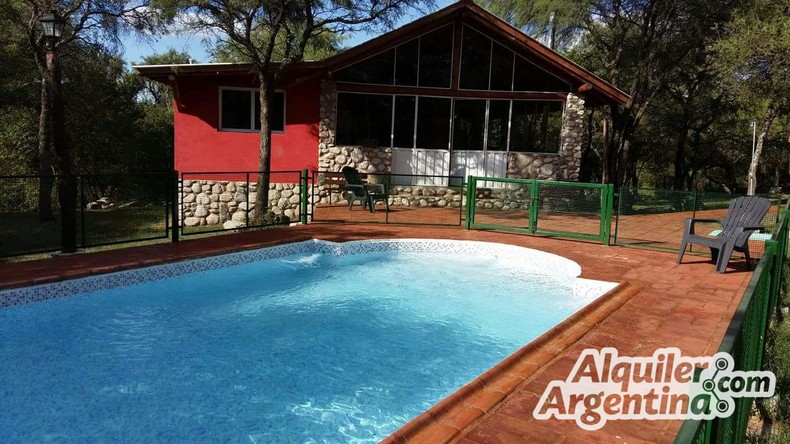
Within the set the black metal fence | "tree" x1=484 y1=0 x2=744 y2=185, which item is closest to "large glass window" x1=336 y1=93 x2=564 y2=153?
"tree" x1=484 y1=0 x2=744 y2=185

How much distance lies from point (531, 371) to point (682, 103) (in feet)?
75.5

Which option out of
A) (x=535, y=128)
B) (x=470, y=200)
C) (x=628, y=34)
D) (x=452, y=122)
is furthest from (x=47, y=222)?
Result: (x=628, y=34)

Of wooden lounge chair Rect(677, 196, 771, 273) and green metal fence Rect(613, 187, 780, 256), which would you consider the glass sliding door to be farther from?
wooden lounge chair Rect(677, 196, 771, 273)

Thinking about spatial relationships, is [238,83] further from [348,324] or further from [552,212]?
[348,324]

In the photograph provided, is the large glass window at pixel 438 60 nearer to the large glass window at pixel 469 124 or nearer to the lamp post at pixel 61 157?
the large glass window at pixel 469 124

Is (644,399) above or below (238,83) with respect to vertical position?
below

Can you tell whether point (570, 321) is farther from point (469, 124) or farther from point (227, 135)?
point (227, 135)

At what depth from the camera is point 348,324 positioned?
6004 millimetres

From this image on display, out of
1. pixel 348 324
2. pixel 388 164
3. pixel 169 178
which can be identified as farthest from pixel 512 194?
pixel 169 178

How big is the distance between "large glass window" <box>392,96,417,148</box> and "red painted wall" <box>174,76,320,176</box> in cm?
228

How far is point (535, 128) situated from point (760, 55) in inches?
217

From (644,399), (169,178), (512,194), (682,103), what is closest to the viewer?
(644,399)

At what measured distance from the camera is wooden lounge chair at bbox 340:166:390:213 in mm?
12198

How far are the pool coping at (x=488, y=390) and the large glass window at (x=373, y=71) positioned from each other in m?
11.0
